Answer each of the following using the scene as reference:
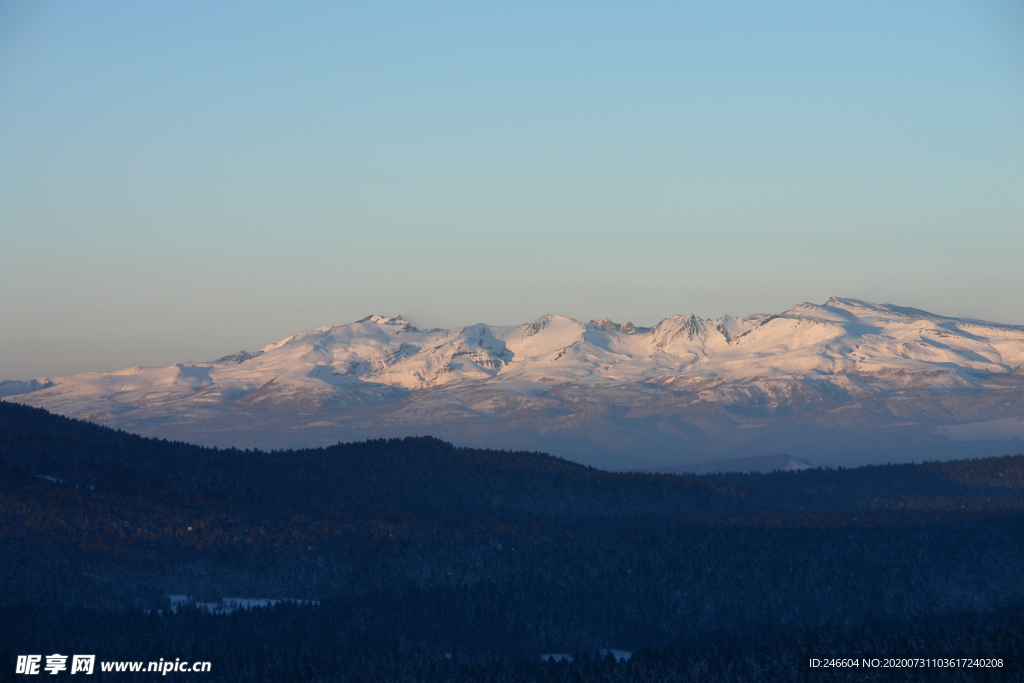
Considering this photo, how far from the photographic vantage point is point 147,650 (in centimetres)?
17275

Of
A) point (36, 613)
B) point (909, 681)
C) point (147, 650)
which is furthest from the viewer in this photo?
point (36, 613)

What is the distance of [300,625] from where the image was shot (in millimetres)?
190125

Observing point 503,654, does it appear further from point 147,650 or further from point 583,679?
point 147,650

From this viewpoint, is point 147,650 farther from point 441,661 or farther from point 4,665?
point 441,661

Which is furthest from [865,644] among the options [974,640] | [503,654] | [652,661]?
[503,654]

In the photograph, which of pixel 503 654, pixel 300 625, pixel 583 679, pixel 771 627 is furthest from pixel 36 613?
pixel 771 627

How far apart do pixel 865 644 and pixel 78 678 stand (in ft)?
288

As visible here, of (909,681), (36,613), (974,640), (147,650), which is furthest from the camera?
(36,613)

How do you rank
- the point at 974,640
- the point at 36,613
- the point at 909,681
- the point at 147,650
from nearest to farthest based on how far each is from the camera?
1. the point at 909,681
2. the point at 974,640
3. the point at 147,650
4. the point at 36,613

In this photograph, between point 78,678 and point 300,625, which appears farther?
point 300,625

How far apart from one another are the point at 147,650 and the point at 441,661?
Answer: 1376 inches

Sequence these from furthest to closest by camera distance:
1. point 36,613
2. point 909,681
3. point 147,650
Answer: point 36,613
point 147,650
point 909,681

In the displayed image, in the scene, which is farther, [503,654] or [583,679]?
[503,654]

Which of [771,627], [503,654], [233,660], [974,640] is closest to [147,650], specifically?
[233,660]
